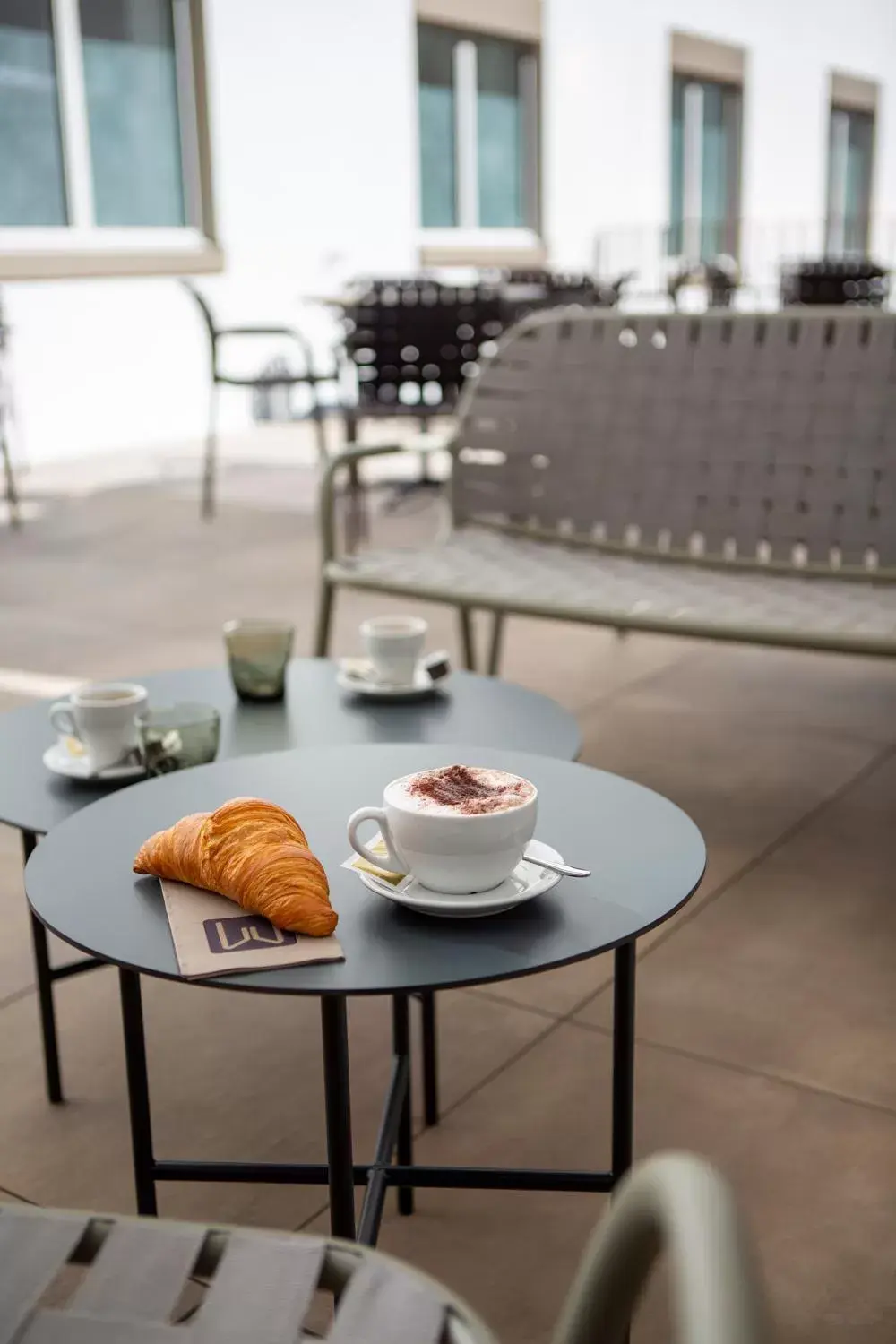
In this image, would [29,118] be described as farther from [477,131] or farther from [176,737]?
[176,737]

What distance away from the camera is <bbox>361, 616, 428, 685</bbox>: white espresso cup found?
1700mm

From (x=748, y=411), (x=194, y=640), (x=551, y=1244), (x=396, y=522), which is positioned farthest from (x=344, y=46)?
(x=551, y=1244)

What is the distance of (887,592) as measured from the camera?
2346 mm

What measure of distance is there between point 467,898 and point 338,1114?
17 centimetres

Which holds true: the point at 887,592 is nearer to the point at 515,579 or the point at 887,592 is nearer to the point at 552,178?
the point at 515,579

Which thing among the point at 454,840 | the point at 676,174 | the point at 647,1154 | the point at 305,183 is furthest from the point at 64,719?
the point at 676,174

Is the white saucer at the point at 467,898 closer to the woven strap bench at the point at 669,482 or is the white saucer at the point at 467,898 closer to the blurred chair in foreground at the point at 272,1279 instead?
the blurred chair in foreground at the point at 272,1279

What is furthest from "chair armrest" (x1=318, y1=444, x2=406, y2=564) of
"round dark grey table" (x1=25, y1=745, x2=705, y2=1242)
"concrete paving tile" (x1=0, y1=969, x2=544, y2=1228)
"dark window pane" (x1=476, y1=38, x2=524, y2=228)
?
"dark window pane" (x1=476, y1=38, x2=524, y2=228)

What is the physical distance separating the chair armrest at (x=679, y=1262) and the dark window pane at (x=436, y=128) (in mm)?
9006

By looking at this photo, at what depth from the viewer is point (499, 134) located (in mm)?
9539

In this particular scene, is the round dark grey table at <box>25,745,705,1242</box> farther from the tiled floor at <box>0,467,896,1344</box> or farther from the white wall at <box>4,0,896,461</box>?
the white wall at <box>4,0,896,461</box>

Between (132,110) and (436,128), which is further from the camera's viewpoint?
(436,128)

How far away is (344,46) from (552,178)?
2.40 metres

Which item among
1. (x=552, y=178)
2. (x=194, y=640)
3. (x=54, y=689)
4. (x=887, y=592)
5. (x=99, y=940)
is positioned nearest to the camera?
(x=99, y=940)
